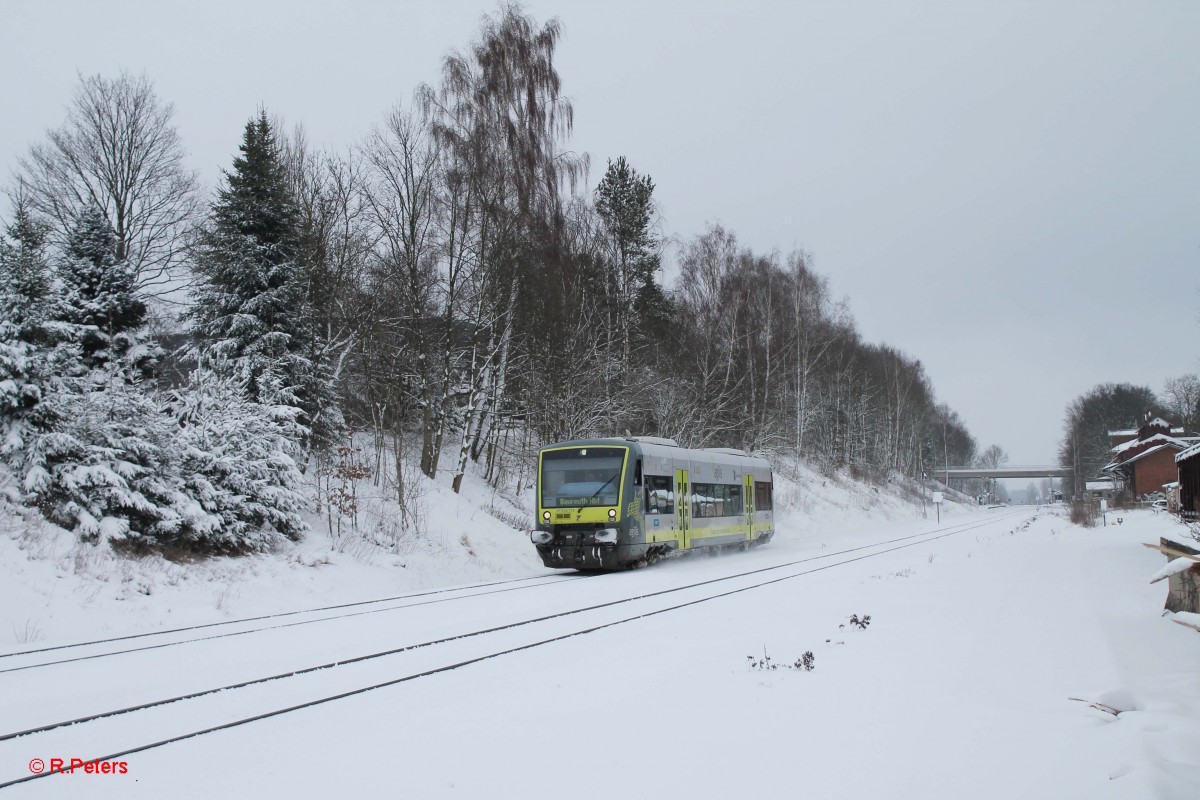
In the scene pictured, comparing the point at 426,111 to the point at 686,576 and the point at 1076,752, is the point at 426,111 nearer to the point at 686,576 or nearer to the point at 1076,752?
the point at 686,576

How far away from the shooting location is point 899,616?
11.1 m

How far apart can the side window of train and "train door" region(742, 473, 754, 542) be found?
6.71 meters

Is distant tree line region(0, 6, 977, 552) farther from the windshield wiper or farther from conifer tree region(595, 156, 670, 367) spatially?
the windshield wiper

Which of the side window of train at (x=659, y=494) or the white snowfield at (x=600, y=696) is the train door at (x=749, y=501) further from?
the white snowfield at (x=600, y=696)

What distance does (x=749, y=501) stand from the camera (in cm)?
2778

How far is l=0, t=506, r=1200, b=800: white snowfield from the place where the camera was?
4828 mm

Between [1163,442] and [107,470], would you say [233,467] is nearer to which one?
[107,470]

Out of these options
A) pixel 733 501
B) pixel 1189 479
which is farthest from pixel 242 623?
pixel 1189 479

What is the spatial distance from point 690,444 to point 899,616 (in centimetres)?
2554

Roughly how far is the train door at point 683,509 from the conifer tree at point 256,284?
929 cm

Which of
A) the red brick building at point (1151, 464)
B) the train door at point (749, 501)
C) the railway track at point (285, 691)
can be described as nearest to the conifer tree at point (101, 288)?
the railway track at point (285, 691)

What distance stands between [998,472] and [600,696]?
4891 inches

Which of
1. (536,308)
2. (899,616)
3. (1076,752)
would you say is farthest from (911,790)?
(536,308)

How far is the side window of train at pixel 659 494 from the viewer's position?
776 inches
